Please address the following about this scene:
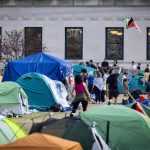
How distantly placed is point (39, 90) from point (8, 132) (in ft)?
40.0

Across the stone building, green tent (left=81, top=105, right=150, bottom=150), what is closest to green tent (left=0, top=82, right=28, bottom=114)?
green tent (left=81, top=105, right=150, bottom=150)

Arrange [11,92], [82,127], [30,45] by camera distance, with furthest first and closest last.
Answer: [30,45] < [11,92] < [82,127]

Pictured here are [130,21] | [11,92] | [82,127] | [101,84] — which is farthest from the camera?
[130,21]

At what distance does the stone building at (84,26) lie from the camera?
43.5 metres

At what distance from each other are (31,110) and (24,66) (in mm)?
4308

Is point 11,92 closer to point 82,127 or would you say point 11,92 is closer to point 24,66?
point 24,66

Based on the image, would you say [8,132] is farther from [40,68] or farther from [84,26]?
[84,26]

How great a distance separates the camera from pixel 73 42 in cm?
4394

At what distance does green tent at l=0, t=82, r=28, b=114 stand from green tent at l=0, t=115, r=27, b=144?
29.4 feet

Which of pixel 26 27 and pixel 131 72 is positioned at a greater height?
pixel 26 27

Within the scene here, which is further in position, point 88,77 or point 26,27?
point 26,27

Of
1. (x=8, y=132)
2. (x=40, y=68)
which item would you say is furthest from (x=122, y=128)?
(x=40, y=68)

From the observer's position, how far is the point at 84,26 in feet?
143

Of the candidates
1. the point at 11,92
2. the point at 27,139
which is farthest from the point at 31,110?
the point at 27,139
